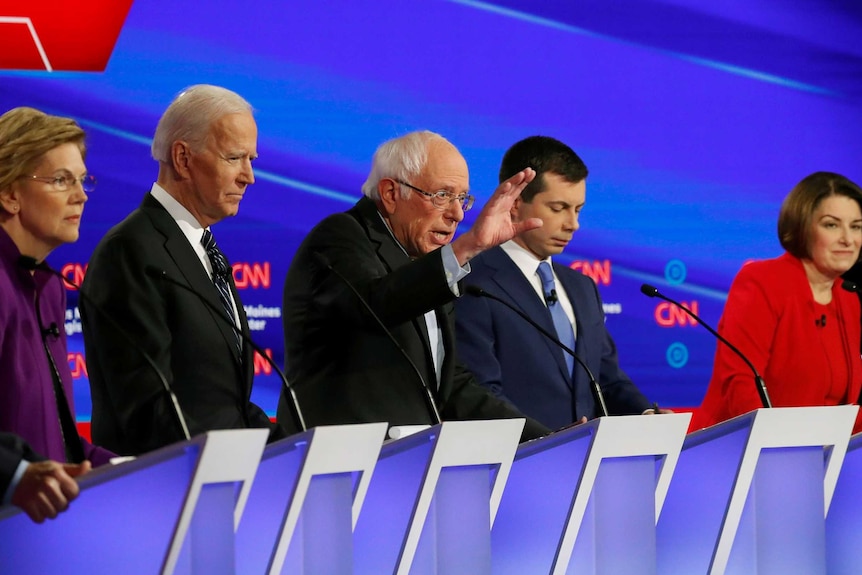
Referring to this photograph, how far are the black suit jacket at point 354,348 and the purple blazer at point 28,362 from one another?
844mm

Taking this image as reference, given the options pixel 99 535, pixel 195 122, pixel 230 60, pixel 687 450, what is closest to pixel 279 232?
pixel 230 60

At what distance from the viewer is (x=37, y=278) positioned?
282 cm

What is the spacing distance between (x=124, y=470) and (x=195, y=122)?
1.59 meters

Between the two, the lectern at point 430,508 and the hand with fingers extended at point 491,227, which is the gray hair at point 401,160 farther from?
the lectern at point 430,508

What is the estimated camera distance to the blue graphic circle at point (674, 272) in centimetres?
554

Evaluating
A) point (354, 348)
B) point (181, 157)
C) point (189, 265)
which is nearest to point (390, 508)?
point (189, 265)

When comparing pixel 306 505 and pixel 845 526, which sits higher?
pixel 306 505

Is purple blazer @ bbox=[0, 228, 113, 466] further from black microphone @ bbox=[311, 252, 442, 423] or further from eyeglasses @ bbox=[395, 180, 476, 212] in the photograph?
eyeglasses @ bbox=[395, 180, 476, 212]

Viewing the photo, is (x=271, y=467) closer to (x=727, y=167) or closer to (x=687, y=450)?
(x=687, y=450)

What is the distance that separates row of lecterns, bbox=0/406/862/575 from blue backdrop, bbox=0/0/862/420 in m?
2.32

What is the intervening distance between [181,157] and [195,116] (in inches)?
4.3

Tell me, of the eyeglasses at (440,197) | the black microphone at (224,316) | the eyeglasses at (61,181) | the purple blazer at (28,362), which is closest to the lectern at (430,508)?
the black microphone at (224,316)

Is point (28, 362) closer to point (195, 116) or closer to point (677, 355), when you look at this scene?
point (195, 116)

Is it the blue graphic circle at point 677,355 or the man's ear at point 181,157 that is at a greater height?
the man's ear at point 181,157
